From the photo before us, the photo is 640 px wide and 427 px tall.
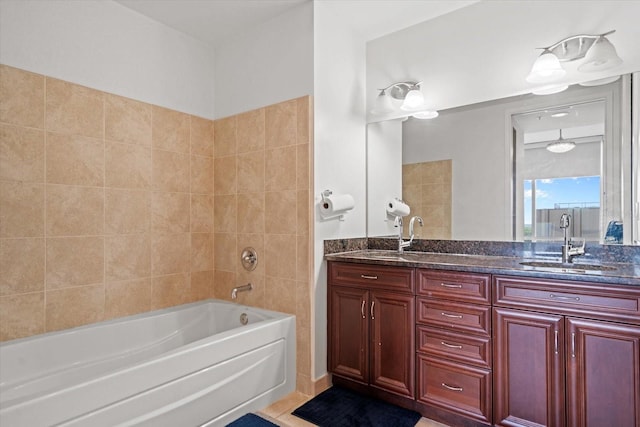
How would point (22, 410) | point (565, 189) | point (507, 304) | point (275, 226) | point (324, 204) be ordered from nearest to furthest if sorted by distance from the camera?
point (22, 410)
point (507, 304)
point (565, 189)
point (324, 204)
point (275, 226)

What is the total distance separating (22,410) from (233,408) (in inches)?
39.3

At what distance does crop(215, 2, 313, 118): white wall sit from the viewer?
2457mm

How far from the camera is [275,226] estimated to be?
256 centimetres

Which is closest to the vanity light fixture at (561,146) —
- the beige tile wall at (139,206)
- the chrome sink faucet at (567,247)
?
the chrome sink faucet at (567,247)

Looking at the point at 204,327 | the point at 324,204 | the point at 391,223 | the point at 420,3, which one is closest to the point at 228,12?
the point at 420,3

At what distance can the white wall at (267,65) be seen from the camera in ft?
8.06

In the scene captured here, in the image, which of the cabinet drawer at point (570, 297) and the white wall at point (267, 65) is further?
the white wall at point (267, 65)

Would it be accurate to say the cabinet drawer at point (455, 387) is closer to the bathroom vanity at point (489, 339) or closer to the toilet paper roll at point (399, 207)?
the bathroom vanity at point (489, 339)

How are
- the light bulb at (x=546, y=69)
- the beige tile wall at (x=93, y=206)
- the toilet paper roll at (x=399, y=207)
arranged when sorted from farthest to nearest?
the toilet paper roll at (x=399, y=207) → the light bulb at (x=546, y=69) → the beige tile wall at (x=93, y=206)

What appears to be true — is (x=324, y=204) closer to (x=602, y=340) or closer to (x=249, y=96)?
(x=249, y=96)

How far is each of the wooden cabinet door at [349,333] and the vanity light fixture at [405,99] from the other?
4.49ft

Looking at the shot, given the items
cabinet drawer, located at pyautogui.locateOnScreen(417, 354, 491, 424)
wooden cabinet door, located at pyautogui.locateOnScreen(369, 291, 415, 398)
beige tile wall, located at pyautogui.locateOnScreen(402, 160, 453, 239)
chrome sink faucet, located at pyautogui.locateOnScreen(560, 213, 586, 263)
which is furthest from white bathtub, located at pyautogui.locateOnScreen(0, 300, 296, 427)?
→ chrome sink faucet, located at pyautogui.locateOnScreen(560, 213, 586, 263)

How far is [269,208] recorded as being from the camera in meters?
2.59

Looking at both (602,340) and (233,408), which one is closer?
(602,340)
